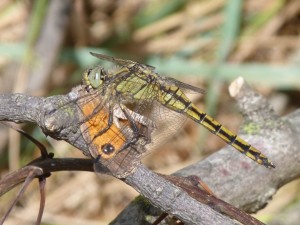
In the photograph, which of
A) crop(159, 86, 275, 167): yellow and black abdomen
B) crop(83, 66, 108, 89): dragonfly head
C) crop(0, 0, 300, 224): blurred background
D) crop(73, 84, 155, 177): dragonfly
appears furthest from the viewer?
crop(0, 0, 300, 224): blurred background

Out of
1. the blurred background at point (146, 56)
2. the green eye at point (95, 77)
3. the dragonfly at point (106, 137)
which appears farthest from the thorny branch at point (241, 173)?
the blurred background at point (146, 56)

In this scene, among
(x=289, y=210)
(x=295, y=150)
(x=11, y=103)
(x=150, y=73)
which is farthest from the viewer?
(x=289, y=210)

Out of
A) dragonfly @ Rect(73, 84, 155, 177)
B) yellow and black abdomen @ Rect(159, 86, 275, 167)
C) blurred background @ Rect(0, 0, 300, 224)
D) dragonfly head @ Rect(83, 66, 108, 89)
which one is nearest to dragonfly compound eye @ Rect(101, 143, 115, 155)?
dragonfly @ Rect(73, 84, 155, 177)

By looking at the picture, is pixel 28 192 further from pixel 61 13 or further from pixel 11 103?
pixel 11 103

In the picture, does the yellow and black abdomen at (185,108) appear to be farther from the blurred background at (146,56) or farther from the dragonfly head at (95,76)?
the blurred background at (146,56)

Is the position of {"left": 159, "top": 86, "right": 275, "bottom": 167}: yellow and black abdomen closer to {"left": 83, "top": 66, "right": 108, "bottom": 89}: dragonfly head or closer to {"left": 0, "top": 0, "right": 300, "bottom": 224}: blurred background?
{"left": 83, "top": 66, "right": 108, "bottom": 89}: dragonfly head

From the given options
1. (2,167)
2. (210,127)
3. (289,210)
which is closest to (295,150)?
(210,127)

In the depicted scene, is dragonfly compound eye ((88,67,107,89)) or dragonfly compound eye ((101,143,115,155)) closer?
dragonfly compound eye ((101,143,115,155))
